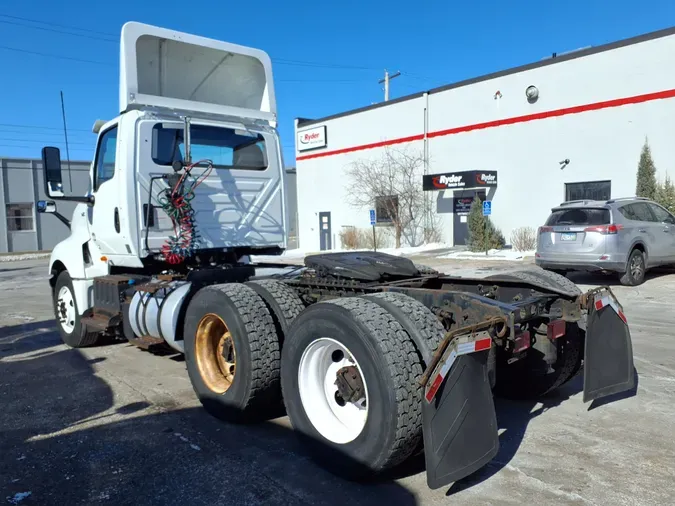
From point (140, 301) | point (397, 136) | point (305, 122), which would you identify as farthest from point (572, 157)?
point (140, 301)

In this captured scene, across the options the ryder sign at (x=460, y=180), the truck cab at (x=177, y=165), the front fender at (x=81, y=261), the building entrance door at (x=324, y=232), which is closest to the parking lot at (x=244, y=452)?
the front fender at (x=81, y=261)

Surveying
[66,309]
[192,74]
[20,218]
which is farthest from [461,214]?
[20,218]

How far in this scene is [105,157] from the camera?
648 cm

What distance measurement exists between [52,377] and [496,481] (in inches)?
188

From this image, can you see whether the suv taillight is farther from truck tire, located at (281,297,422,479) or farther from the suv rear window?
truck tire, located at (281,297,422,479)

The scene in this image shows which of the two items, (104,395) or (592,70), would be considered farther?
(592,70)

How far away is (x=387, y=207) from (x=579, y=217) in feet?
46.3

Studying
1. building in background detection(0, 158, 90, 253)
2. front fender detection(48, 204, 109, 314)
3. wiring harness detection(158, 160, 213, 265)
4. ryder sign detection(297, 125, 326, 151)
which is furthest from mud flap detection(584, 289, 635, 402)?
building in background detection(0, 158, 90, 253)

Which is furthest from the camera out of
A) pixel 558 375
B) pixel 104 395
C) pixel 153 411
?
pixel 104 395

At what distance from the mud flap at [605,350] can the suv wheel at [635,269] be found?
7907 mm

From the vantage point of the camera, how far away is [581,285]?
470 inches

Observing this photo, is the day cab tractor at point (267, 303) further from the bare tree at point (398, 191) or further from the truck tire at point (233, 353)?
the bare tree at point (398, 191)

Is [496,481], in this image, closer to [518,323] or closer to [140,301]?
[518,323]

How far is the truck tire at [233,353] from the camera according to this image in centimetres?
421
